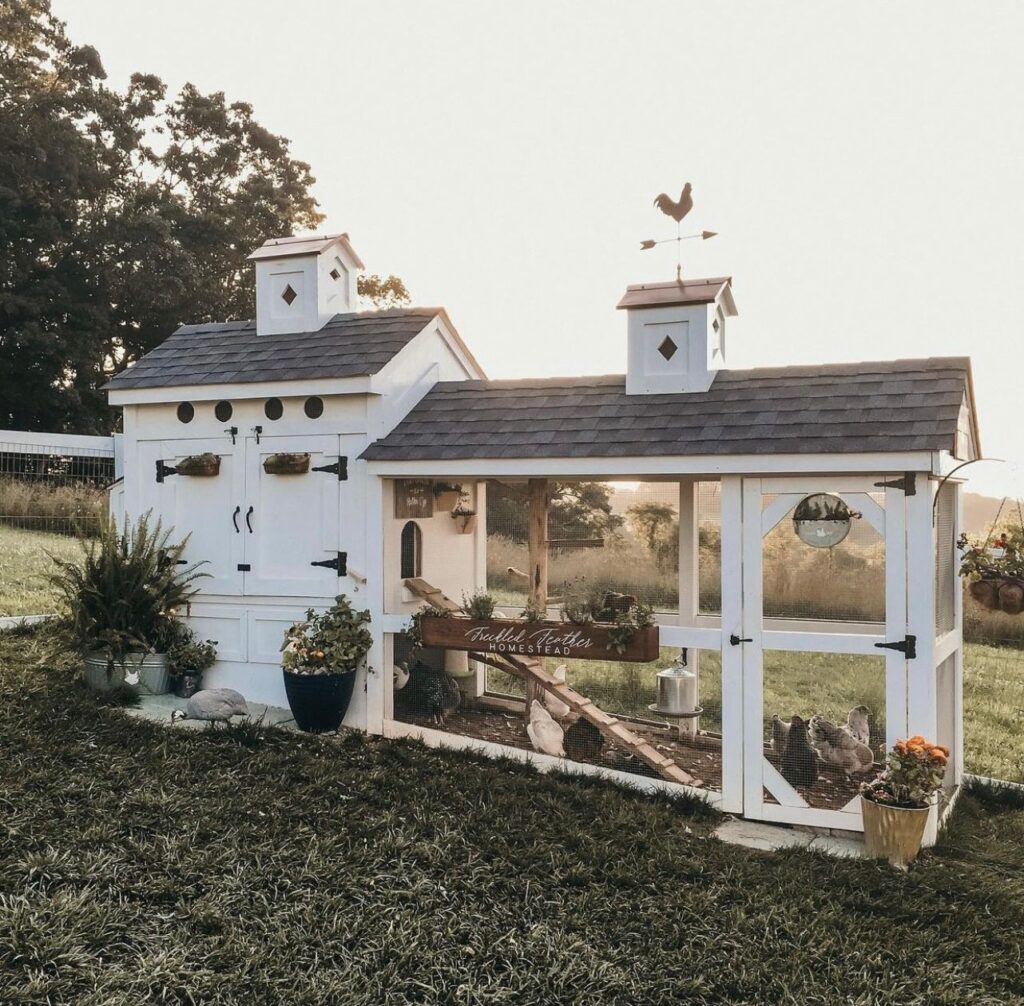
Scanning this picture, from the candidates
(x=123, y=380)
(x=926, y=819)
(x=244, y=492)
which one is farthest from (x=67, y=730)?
(x=926, y=819)

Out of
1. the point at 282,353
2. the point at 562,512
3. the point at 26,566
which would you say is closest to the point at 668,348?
the point at 562,512

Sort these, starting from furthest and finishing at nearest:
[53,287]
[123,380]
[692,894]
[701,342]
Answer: [53,287]
[123,380]
[701,342]
[692,894]

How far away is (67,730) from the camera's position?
256 inches

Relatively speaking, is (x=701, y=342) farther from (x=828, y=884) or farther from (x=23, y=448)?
(x=23, y=448)

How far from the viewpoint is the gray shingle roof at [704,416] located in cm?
601

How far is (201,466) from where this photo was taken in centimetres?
788

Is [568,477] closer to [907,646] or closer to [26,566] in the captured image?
[907,646]

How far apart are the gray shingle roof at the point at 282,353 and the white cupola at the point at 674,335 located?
5.87 ft

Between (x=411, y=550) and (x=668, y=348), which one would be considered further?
(x=411, y=550)

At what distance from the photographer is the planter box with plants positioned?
6.40 meters

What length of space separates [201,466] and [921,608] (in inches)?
213

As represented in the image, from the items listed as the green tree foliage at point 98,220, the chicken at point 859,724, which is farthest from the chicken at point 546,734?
the green tree foliage at point 98,220

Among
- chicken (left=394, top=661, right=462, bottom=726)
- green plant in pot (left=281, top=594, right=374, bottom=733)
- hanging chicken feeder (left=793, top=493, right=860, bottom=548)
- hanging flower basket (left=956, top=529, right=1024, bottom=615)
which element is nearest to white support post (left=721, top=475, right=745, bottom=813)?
hanging chicken feeder (left=793, top=493, right=860, bottom=548)

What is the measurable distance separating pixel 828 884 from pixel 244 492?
16.7 feet
